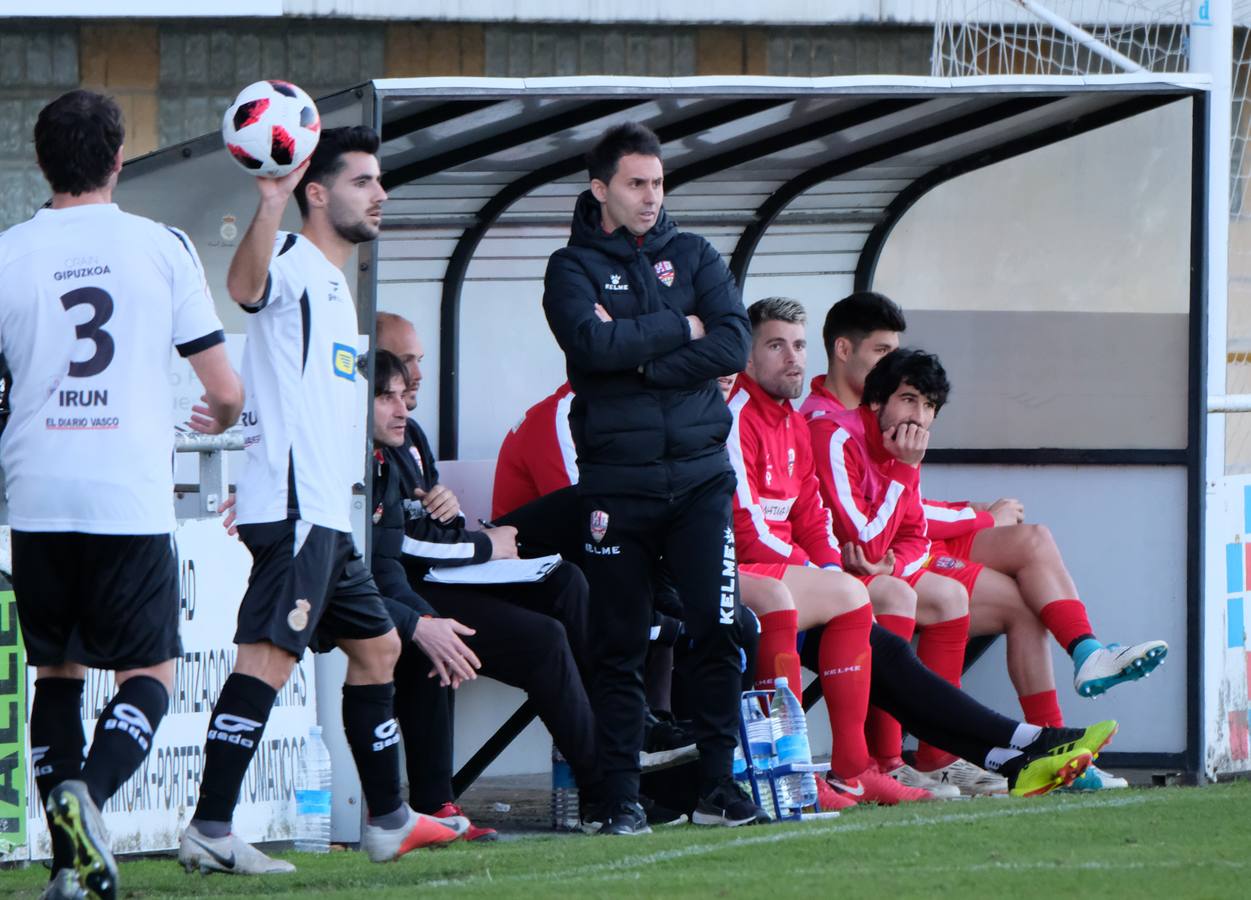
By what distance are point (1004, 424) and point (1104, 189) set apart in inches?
37.9

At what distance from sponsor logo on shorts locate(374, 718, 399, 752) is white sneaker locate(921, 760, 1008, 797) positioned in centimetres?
251

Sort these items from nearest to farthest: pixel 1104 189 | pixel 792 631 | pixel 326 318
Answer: pixel 326 318
pixel 792 631
pixel 1104 189

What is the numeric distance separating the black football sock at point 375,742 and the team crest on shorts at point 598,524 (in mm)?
910

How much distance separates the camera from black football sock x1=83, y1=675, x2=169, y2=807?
454 cm

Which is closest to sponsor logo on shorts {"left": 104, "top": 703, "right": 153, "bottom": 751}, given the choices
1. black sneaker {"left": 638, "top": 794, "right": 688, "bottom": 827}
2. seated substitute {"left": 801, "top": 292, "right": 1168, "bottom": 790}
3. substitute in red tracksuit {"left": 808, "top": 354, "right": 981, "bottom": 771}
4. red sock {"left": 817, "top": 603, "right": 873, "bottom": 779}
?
black sneaker {"left": 638, "top": 794, "right": 688, "bottom": 827}

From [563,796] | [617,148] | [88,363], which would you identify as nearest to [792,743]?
[563,796]

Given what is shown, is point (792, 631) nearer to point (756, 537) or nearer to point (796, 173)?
point (756, 537)

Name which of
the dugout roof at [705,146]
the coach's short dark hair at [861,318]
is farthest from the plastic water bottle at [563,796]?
the coach's short dark hair at [861,318]

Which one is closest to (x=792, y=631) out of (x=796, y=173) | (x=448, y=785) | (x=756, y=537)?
(x=756, y=537)

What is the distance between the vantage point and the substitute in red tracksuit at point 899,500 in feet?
24.3

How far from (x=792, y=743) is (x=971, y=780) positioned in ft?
4.10

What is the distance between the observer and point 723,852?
17.4 feet

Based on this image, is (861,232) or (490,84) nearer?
(490,84)

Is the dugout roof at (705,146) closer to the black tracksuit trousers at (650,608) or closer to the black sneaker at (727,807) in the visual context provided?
the black tracksuit trousers at (650,608)
